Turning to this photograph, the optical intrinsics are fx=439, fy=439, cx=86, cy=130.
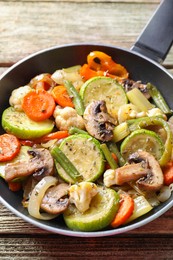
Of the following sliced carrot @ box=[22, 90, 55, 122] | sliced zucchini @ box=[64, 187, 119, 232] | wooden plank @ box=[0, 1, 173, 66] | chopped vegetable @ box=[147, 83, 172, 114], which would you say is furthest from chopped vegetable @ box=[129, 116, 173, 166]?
wooden plank @ box=[0, 1, 173, 66]

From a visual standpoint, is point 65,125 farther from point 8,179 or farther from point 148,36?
point 148,36

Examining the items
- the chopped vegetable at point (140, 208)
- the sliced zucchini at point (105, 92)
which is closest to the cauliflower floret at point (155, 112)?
the sliced zucchini at point (105, 92)

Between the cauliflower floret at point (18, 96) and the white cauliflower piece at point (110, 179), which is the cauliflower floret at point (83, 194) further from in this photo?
the cauliflower floret at point (18, 96)

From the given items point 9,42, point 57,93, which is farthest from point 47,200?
point 9,42

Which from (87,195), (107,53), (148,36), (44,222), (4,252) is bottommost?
(4,252)

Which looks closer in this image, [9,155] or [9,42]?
[9,155]

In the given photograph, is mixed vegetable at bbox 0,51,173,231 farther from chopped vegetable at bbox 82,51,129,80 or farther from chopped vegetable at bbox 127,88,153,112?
chopped vegetable at bbox 82,51,129,80

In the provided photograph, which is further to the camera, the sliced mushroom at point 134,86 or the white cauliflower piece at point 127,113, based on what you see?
the sliced mushroom at point 134,86
